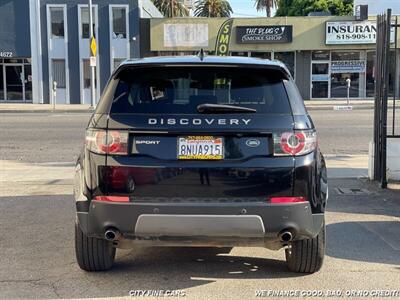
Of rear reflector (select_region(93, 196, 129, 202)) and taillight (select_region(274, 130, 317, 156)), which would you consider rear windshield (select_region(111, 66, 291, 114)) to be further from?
rear reflector (select_region(93, 196, 129, 202))

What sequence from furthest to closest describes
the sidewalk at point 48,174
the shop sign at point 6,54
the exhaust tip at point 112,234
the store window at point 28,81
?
the store window at point 28,81 < the shop sign at point 6,54 < the sidewalk at point 48,174 < the exhaust tip at point 112,234

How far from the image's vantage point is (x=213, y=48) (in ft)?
108

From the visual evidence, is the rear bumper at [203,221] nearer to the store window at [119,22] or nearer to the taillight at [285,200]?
the taillight at [285,200]

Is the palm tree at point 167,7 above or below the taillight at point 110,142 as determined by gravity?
above

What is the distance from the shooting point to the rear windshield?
14.2 ft

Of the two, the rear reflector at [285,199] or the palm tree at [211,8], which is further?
the palm tree at [211,8]

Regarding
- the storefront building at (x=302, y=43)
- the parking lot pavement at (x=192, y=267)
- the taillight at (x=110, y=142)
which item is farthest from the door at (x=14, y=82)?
the taillight at (x=110, y=142)

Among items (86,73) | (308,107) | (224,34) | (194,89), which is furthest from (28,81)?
(194,89)

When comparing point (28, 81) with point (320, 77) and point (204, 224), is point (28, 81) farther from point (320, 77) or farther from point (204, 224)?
point (204, 224)

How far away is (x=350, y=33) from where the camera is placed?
3169 cm

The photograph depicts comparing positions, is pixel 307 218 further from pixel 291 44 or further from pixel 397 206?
pixel 291 44

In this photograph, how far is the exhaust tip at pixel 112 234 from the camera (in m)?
4.22

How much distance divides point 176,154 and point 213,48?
2935 centimetres

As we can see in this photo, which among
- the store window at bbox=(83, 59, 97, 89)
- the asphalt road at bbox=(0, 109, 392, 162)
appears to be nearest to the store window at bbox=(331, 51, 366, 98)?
the asphalt road at bbox=(0, 109, 392, 162)
